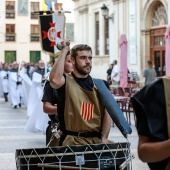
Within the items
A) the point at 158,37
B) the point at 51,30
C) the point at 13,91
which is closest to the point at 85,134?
the point at 51,30

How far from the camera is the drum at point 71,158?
3.70m

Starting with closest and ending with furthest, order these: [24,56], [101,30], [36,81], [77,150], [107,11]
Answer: [77,150] → [36,81] → [107,11] → [101,30] → [24,56]

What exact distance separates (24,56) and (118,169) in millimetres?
64382

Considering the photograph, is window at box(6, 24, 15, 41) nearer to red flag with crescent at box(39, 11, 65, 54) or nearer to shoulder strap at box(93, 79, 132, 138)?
red flag with crescent at box(39, 11, 65, 54)

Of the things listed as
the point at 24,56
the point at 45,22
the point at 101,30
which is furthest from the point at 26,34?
the point at 45,22

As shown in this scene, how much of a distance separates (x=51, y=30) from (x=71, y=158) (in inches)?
295

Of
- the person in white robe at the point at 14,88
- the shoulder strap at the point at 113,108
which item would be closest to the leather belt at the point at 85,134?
the shoulder strap at the point at 113,108

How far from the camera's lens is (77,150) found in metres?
3.73

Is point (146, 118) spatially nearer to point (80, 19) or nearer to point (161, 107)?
point (161, 107)

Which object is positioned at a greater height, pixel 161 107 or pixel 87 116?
pixel 161 107

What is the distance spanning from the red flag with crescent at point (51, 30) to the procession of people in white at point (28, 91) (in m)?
1.31

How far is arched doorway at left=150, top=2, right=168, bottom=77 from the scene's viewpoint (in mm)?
28203

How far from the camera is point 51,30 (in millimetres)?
11047

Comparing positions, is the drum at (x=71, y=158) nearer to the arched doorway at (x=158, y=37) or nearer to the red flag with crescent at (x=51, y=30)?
the red flag with crescent at (x=51, y=30)
